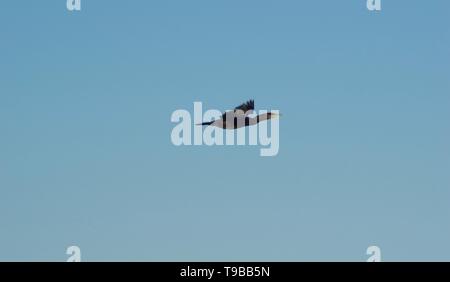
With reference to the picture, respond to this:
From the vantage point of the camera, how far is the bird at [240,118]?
77.5ft

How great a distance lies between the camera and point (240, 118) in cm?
2433

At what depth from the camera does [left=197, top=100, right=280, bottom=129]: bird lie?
2362cm
